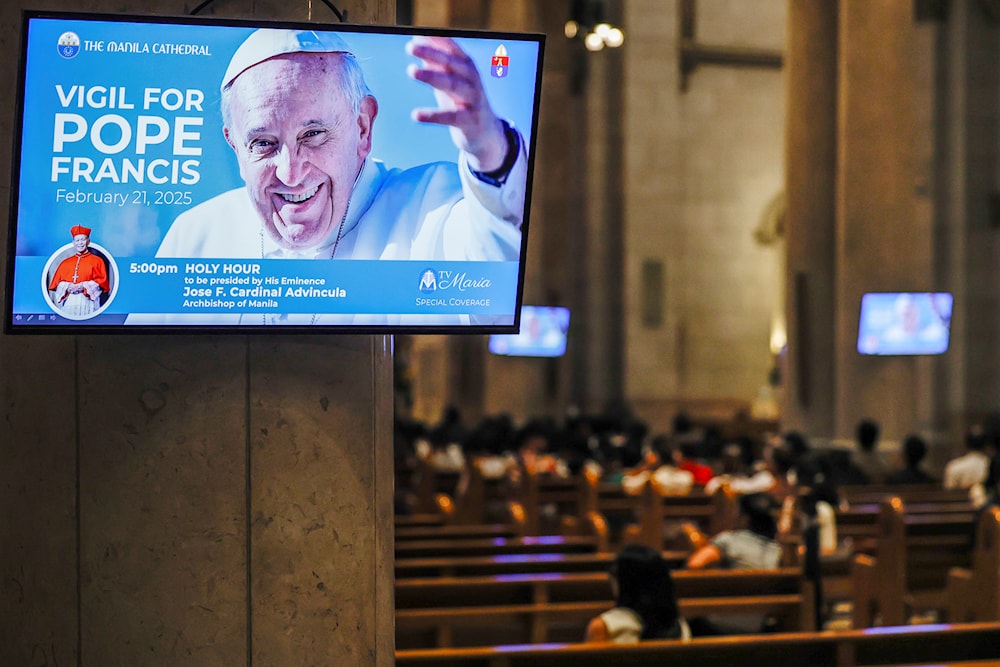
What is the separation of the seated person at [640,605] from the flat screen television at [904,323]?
8643 millimetres

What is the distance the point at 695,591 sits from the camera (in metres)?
5.98

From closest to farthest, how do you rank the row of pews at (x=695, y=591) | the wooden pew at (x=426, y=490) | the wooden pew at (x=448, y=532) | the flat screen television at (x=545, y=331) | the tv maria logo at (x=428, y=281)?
the tv maria logo at (x=428, y=281) < the row of pews at (x=695, y=591) < the wooden pew at (x=448, y=532) < the wooden pew at (x=426, y=490) < the flat screen television at (x=545, y=331)

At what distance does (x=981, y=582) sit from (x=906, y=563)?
4.44 feet

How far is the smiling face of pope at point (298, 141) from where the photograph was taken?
3135 mm

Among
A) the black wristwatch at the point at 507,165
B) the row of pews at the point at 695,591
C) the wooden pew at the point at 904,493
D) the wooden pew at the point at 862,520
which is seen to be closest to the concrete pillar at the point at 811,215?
the wooden pew at the point at 904,493

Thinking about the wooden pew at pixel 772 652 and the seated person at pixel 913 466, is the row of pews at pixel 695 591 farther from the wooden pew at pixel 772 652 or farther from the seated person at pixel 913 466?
the seated person at pixel 913 466

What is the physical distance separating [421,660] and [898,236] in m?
10.6

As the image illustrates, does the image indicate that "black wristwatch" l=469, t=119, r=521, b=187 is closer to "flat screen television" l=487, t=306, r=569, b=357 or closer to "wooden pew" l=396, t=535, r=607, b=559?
"wooden pew" l=396, t=535, r=607, b=559

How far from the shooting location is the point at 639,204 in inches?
869

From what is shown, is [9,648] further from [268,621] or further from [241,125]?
[241,125]

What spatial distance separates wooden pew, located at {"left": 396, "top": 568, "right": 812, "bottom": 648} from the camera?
5555 millimetres

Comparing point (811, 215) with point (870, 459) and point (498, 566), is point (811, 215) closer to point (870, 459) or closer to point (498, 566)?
point (870, 459)

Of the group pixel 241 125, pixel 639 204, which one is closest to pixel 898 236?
pixel 639 204

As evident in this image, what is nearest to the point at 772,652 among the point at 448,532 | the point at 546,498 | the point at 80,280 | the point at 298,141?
the point at 298,141
